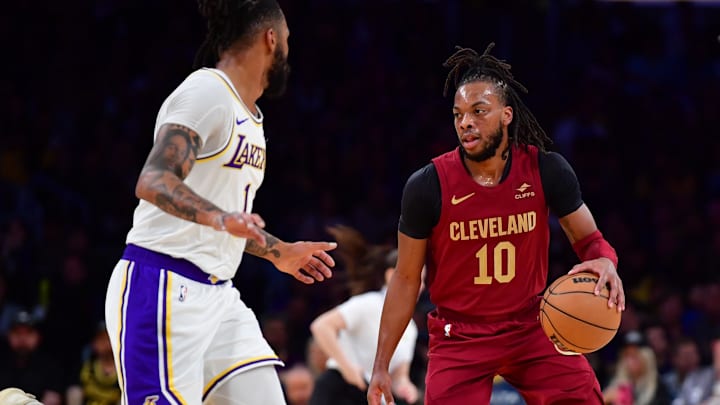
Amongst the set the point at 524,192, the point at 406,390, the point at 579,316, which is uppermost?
the point at 524,192

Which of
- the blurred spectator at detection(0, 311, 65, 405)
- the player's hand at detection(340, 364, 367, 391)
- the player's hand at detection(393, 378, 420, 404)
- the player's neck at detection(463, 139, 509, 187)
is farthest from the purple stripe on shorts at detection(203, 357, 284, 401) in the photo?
the blurred spectator at detection(0, 311, 65, 405)

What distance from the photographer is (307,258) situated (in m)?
4.04

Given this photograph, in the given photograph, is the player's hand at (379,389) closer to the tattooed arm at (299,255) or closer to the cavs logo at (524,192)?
the tattooed arm at (299,255)

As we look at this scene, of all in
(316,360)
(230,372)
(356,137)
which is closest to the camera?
(230,372)

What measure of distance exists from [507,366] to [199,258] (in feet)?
4.89

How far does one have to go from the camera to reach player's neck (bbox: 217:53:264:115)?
4.26 metres

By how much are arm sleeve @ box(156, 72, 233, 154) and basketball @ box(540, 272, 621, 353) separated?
1.49 m

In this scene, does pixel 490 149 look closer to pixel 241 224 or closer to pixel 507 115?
pixel 507 115

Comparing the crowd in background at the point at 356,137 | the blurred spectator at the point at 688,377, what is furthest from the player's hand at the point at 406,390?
the blurred spectator at the point at 688,377

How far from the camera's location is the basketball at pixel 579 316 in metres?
4.35

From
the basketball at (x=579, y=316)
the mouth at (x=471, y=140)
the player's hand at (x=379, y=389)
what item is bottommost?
the player's hand at (x=379, y=389)

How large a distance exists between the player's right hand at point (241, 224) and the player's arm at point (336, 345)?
331 cm

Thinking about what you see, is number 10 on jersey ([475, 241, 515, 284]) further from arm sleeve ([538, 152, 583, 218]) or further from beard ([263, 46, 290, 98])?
beard ([263, 46, 290, 98])

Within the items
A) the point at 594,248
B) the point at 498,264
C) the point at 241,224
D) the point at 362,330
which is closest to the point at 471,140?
the point at 498,264
